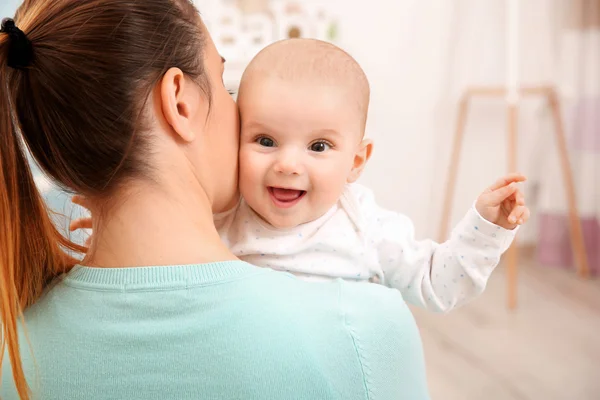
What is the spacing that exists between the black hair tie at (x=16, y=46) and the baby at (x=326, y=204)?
1.09ft

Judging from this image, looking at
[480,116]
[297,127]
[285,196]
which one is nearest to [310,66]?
[297,127]

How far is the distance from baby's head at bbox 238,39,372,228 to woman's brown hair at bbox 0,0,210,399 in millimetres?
175

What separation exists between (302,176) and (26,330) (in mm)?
436

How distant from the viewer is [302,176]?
95cm

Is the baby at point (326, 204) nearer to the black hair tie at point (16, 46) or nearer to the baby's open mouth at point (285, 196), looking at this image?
the baby's open mouth at point (285, 196)

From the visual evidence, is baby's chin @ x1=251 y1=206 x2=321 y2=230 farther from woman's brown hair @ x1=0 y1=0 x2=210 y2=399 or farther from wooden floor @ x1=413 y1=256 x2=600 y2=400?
wooden floor @ x1=413 y1=256 x2=600 y2=400

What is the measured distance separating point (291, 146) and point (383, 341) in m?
0.34

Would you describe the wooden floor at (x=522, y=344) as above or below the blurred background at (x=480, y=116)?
below

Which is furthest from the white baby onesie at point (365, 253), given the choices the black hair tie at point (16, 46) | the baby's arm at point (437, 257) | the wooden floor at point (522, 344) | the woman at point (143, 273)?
the wooden floor at point (522, 344)

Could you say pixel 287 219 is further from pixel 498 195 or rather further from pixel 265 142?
pixel 498 195

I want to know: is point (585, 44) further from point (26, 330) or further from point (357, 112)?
point (26, 330)

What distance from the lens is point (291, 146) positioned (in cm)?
95

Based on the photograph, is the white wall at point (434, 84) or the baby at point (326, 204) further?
the white wall at point (434, 84)

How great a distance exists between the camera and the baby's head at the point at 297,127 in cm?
93
